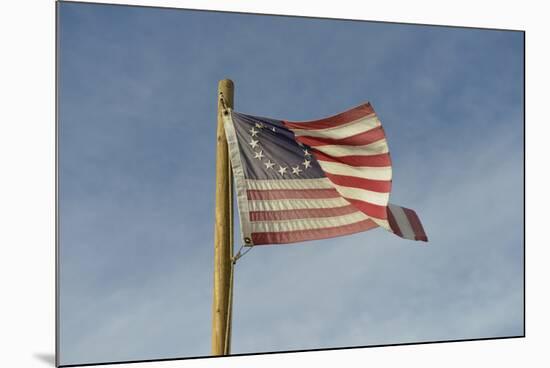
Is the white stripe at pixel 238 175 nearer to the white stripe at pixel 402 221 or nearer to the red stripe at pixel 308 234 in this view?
the red stripe at pixel 308 234

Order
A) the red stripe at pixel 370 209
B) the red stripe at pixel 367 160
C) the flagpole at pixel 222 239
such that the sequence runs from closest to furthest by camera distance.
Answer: the flagpole at pixel 222 239 → the red stripe at pixel 370 209 → the red stripe at pixel 367 160

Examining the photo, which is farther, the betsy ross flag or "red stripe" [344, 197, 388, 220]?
"red stripe" [344, 197, 388, 220]

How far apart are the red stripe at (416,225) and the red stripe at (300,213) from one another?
35 cm

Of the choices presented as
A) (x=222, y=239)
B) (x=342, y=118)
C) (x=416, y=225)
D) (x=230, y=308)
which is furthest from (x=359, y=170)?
(x=230, y=308)

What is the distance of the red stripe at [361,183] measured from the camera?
470 centimetres

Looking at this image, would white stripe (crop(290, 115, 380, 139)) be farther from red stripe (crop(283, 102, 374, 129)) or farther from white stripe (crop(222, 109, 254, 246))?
white stripe (crop(222, 109, 254, 246))

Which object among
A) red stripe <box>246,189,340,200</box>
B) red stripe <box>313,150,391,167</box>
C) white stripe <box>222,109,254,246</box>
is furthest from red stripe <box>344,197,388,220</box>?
white stripe <box>222,109,254,246</box>

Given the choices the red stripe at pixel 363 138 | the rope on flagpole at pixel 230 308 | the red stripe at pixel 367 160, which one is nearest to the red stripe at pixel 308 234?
the rope on flagpole at pixel 230 308

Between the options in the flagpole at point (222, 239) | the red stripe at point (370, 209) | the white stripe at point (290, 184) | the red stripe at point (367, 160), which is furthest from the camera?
the red stripe at point (367, 160)

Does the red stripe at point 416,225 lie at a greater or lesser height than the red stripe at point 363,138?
lesser

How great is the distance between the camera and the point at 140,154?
431cm

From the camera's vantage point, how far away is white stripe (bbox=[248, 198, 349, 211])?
439 centimetres

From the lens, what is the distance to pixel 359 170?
4.77 metres

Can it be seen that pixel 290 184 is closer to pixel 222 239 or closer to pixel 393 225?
pixel 222 239
